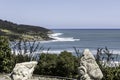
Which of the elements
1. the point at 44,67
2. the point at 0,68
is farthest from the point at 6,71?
the point at 44,67

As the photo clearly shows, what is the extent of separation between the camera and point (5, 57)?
24.7m

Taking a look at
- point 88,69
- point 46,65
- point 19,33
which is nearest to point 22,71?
point 46,65

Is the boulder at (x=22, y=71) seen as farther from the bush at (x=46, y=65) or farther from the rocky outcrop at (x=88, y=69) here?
the rocky outcrop at (x=88, y=69)

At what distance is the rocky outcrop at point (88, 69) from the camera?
696 inches

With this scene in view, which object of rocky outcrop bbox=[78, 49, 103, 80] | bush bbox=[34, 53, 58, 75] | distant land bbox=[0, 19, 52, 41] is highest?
rocky outcrop bbox=[78, 49, 103, 80]

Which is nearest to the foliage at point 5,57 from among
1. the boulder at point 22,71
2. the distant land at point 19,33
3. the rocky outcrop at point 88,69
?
the boulder at point 22,71

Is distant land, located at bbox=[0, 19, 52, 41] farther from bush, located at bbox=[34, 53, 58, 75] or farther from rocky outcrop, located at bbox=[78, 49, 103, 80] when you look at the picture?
rocky outcrop, located at bbox=[78, 49, 103, 80]

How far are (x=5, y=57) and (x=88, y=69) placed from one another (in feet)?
26.5

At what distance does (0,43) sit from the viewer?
25.1 metres

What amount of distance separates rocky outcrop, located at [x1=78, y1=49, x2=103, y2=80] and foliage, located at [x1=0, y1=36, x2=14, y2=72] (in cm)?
724

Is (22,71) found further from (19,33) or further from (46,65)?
(19,33)

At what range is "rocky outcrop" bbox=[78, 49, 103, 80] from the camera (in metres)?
17.7

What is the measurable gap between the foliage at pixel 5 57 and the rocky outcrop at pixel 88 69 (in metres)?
7.24

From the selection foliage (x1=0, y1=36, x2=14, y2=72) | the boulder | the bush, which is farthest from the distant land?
the boulder
